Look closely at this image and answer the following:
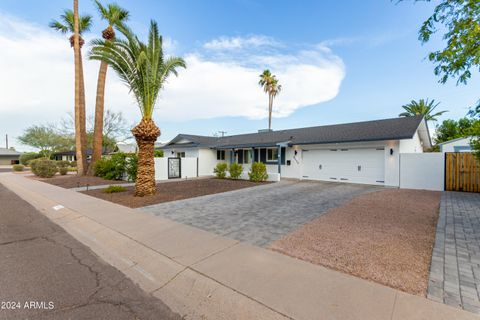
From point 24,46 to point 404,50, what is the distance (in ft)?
60.8

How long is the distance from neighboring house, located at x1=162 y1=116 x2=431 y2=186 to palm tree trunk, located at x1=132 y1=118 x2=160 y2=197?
8974 mm

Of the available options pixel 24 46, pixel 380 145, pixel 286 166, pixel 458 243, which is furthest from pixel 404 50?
pixel 24 46

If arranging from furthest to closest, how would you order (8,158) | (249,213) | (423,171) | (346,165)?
1. (8,158)
2. (346,165)
3. (423,171)
4. (249,213)

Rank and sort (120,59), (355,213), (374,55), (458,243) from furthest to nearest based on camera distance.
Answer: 1. (374,55)
2. (120,59)
3. (355,213)
4. (458,243)

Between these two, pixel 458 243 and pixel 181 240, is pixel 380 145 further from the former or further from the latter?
pixel 181 240

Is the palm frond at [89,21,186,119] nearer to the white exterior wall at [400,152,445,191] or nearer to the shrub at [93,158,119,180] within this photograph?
the shrub at [93,158,119,180]

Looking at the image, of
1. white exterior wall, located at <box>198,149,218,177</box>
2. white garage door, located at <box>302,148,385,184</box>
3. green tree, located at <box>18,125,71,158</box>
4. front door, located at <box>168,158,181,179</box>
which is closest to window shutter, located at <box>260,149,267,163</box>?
white garage door, located at <box>302,148,385,184</box>

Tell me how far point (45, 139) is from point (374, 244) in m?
48.6

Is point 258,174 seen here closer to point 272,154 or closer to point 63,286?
point 272,154

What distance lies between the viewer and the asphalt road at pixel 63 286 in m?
2.49

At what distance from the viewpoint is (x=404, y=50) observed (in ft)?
30.3

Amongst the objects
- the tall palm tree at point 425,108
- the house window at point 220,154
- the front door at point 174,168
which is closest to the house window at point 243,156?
the house window at point 220,154

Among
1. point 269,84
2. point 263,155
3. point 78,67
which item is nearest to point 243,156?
point 263,155

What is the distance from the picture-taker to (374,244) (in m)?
4.22
